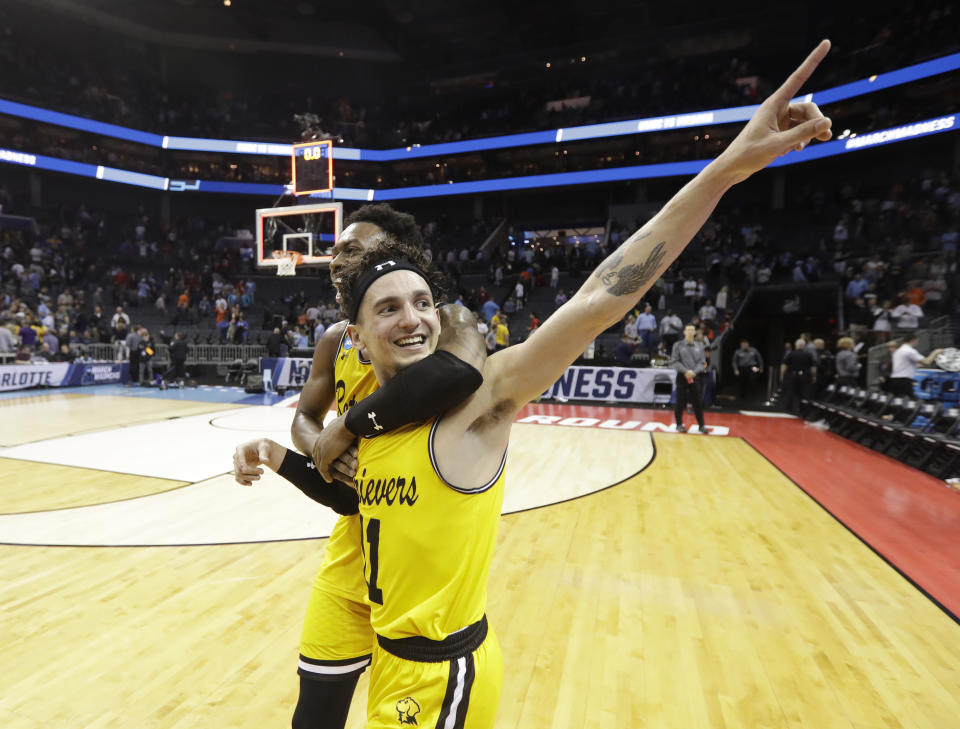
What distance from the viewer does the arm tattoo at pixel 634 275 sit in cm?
116

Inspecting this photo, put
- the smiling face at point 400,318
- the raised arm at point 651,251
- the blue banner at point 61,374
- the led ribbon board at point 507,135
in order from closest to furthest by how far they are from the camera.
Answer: the raised arm at point 651,251
the smiling face at point 400,318
the blue banner at point 61,374
the led ribbon board at point 507,135

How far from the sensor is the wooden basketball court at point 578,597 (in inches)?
101

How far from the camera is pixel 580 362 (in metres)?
13.9

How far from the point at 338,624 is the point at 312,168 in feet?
54.8

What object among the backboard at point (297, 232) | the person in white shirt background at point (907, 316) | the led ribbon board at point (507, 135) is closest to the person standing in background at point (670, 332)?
the person in white shirt background at point (907, 316)

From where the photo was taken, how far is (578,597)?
12.0 ft

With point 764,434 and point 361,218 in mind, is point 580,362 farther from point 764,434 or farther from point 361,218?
point 361,218

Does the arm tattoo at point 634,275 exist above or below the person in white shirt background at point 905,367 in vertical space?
above

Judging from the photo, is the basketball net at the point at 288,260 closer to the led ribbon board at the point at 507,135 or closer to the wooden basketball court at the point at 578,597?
the wooden basketball court at the point at 578,597

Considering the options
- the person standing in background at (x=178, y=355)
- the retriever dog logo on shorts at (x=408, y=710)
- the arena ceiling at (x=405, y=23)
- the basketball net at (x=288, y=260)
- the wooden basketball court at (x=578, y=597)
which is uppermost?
the arena ceiling at (x=405, y=23)

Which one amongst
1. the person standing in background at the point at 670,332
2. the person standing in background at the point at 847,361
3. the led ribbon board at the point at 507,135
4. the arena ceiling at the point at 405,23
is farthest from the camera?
the arena ceiling at the point at 405,23

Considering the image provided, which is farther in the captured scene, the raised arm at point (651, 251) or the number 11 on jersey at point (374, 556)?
the number 11 on jersey at point (374, 556)

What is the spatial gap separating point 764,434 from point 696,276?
39.4 feet

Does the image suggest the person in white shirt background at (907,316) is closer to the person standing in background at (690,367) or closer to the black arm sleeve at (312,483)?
the person standing in background at (690,367)
